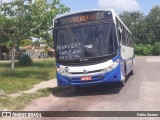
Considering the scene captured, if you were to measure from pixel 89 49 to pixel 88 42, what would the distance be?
270 millimetres

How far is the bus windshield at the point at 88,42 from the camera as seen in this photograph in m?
14.0

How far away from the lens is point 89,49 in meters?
14.0

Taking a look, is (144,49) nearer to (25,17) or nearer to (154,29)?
(154,29)

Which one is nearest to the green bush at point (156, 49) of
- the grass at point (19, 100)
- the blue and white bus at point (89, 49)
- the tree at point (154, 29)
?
the tree at point (154, 29)

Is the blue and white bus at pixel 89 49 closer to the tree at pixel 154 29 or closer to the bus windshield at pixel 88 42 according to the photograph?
the bus windshield at pixel 88 42

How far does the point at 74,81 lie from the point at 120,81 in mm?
1808

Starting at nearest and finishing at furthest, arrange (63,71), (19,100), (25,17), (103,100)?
(103,100), (19,100), (63,71), (25,17)

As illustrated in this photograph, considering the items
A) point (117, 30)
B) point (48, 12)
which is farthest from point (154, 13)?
point (117, 30)

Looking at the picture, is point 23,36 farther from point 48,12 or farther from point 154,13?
point 154,13

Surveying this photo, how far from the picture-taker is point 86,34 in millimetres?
14133

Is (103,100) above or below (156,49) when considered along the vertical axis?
above

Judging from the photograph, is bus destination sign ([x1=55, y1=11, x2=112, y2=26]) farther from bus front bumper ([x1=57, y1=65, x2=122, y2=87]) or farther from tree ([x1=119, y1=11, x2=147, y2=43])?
tree ([x1=119, y1=11, x2=147, y2=43])

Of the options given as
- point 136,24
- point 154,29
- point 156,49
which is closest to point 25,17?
point 156,49

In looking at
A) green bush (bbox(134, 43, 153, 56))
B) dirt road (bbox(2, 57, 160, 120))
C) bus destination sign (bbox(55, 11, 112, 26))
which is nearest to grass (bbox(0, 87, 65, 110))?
dirt road (bbox(2, 57, 160, 120))
